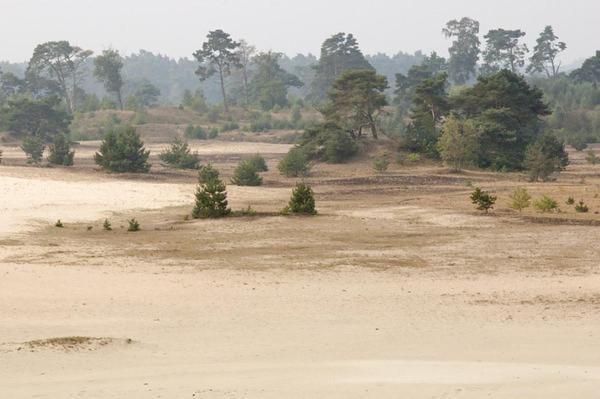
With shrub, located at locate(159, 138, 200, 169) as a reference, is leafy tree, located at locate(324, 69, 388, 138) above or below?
above

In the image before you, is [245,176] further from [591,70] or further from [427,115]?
[591,70]

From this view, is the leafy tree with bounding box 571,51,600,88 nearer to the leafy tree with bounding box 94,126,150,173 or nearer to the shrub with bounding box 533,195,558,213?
the leafy tree with bounding box 94,126,150,173

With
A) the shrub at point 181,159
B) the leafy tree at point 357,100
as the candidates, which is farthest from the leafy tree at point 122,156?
the leafy tree at point 357,100

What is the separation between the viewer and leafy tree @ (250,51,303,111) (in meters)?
93.0

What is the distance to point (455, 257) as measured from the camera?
16.9 m

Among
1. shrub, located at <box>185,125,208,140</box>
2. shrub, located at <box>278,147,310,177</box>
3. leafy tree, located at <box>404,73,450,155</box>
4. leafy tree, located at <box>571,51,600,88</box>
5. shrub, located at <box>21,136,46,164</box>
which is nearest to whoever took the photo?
shrub, located at <box>278,147,310,177</box>

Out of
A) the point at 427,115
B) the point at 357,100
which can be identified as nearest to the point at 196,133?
the point at 357,100

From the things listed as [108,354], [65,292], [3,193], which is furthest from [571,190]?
[108,354]

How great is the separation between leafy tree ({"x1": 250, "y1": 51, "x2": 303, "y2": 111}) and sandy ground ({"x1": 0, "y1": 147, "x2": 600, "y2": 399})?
70.1 m

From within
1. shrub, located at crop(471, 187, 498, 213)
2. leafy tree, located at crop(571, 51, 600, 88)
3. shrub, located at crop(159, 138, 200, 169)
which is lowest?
shrub, located at crop(471, 187, 498, 213)

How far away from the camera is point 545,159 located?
38.8 m

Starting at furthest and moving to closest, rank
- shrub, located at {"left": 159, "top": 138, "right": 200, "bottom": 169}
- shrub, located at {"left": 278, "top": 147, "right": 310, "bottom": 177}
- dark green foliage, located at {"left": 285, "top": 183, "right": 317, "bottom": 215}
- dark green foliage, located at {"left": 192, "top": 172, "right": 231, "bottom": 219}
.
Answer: shrub, located at {"left": 159, "top": 138, "right": 200, "bottom": 169} → shrub, located at {"left": 278, "top": 147, "right": 310, "bottom": 177} → dark green foliage, located at {"left": 285, "top": 183, "right": 317, "bottom": 215} → dark green foliage, located at {"left": 192, "top": 172, "right": 231, "bottom": 219}

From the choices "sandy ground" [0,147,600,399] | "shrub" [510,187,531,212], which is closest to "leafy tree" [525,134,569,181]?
"shrub" [510,187,531,212]

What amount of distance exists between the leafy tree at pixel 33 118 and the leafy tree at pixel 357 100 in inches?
890
